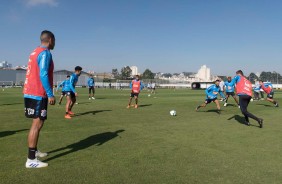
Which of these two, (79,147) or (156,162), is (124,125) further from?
(156,162)

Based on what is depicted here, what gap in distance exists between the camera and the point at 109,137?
800 cm

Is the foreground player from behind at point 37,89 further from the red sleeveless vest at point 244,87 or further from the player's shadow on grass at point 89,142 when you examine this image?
the red sleeveless vest at point 244,87

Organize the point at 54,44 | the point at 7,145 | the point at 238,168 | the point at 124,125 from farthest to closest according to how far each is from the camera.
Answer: the point at 124,125 → the point at 7,145 → the point at 54,44 → the point at 238,168

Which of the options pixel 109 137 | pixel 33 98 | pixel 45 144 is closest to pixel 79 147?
pixel 45 144

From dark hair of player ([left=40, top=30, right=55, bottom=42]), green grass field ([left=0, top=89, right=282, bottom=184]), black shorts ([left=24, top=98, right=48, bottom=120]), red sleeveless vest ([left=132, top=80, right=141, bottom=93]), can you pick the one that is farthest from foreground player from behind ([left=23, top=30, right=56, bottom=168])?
red sleeveless vest ([left=132, top=80, right=141, bottom=93])

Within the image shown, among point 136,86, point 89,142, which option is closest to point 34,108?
point 89,142

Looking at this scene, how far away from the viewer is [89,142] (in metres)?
7.29

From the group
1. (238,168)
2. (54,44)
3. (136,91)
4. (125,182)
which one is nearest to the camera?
(125,182)

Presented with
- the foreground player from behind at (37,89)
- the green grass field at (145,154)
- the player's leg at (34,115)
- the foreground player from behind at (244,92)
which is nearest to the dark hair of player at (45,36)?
the foreground player from behind at (37,89)

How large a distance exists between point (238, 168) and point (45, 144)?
4488 mm

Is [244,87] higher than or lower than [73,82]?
lower

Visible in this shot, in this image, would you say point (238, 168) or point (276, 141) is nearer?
point (238, 168)

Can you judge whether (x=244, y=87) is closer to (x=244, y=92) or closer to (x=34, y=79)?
A: (x=244, y=92)

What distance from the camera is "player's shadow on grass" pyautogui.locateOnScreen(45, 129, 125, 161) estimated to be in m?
6.38
